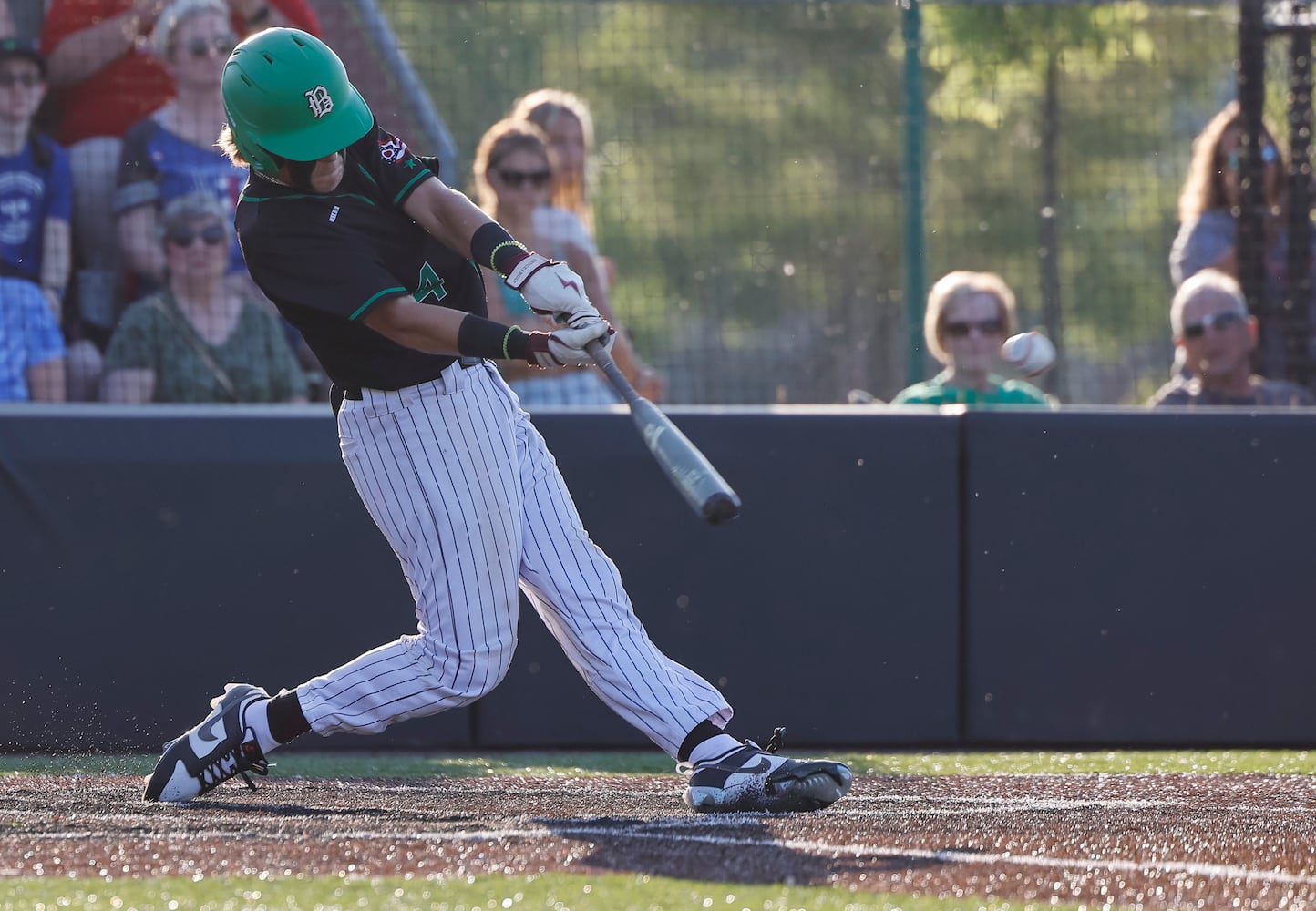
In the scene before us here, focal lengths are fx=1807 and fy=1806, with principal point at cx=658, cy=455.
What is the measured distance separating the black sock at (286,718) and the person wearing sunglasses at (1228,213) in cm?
359

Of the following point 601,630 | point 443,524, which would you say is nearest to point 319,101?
point 443,524

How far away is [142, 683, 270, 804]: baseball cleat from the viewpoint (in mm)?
4020

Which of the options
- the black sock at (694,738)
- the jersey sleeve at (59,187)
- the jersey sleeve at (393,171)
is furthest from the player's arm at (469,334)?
the jersey sleeve at (59,187)

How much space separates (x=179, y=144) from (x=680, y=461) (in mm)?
3207

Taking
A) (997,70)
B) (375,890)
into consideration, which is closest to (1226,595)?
(997,70)

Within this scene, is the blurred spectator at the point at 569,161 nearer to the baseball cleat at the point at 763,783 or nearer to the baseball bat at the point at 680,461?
the baseball bat at the point at 680,461

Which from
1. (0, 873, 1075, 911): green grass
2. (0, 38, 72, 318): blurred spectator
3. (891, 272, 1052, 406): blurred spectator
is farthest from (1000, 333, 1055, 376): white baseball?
(0, 38, 72, 318): blurred spectator

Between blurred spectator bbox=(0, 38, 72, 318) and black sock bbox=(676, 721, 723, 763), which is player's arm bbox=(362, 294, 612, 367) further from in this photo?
blurred spectator bbox=(0, 38, 72, 318)

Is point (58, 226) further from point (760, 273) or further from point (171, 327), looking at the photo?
point (760, 273)

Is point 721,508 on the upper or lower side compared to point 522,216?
lower

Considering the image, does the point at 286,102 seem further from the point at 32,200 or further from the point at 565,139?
the point at 565,139

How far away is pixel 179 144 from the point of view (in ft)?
20.5

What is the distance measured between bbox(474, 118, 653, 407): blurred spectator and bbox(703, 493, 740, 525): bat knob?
2501 millimetres

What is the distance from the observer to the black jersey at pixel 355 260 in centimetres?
368
